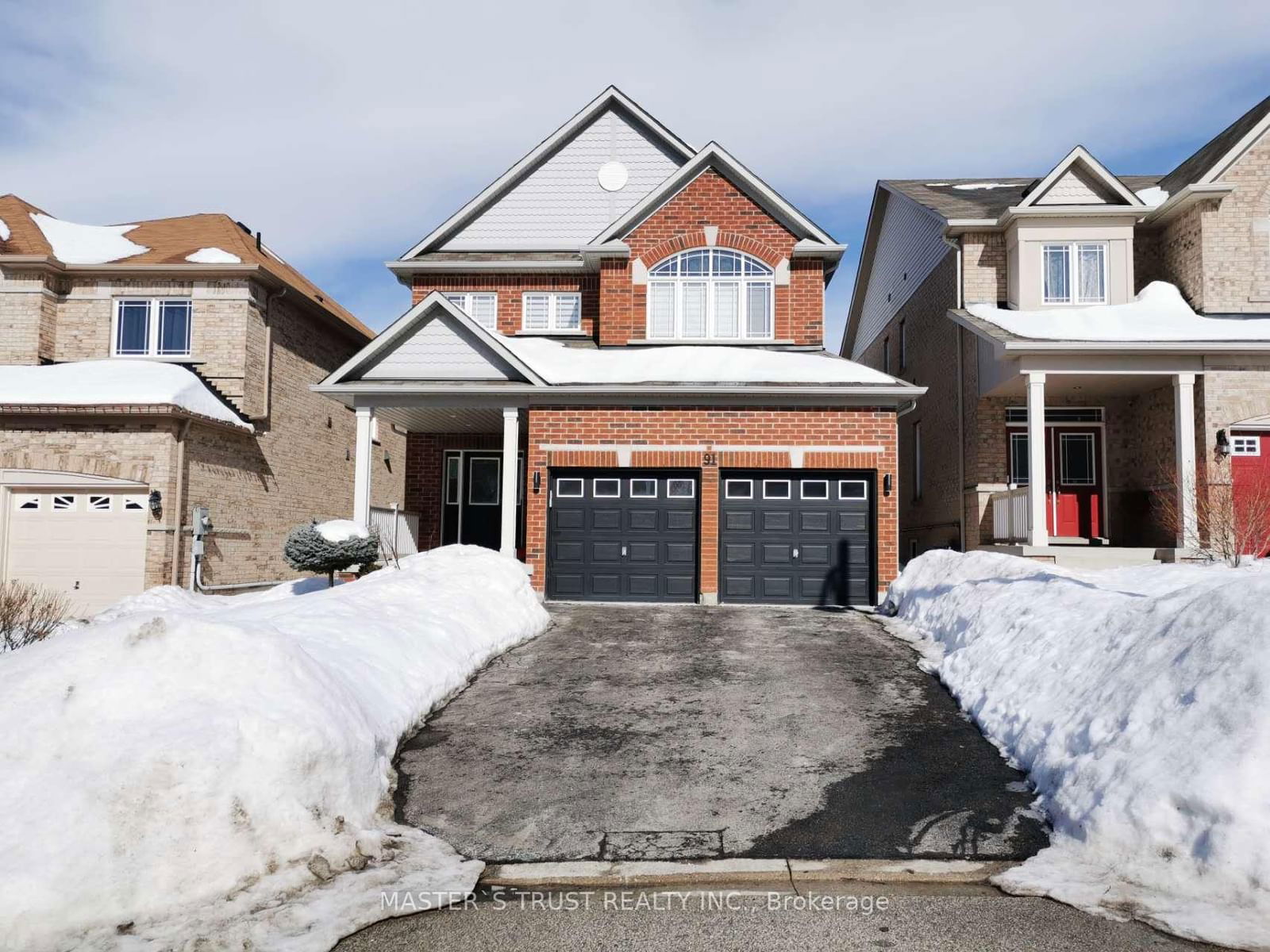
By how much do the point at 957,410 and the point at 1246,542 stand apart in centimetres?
582

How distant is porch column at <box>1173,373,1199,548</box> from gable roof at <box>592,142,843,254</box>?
657cm

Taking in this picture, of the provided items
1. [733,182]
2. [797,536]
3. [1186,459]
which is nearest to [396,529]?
[797,536]

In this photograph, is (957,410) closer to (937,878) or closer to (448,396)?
(448,396)

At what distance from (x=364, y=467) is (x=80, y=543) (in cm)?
640

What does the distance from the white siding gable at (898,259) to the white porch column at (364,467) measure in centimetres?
1247

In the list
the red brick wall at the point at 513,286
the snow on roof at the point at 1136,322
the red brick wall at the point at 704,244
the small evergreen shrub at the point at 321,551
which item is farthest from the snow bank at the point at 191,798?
the snow on roof at the point at 1136,322

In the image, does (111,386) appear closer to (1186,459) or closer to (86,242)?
(86,242)

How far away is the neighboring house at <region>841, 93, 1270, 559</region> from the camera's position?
621 inches

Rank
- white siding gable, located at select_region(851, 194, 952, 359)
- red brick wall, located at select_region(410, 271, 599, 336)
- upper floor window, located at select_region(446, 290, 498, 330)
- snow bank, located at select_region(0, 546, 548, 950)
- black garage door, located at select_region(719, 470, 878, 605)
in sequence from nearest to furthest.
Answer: snow bank, located at select_region(0, 546, 548, 950) → black garage door, located at select_region(719, 470, 878, 605) → red brick wall, located at select_region(410, 271, 599, 336) → upper floor window, located at select_region(446, 290, 498, 330) → white siding gable, located at select_region(851, 194, 952, 359)

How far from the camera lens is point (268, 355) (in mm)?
20547

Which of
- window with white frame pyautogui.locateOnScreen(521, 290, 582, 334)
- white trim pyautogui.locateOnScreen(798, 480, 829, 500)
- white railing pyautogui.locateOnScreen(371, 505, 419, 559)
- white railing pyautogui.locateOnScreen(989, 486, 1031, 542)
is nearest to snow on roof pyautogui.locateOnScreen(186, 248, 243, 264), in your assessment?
window with white frame pyautogui.locateOnScreen(521, 290, 582, 334)

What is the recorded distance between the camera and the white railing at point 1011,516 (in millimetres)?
16188

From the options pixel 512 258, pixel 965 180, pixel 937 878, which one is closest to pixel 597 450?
pixel 512 258

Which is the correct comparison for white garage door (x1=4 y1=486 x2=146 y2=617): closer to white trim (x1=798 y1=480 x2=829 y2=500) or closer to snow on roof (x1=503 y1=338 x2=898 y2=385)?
snow on roof (x1=503 y1=338 x2=898 y2=385)
